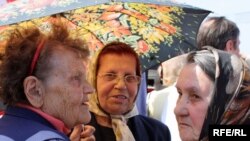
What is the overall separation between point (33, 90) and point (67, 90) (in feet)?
0.45

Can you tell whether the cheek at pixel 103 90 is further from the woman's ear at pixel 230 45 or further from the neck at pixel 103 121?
the woman's ear at pixel 230 45

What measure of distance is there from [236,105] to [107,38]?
983 millimetres

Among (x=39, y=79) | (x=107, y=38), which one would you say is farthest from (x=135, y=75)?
(x=39, y=79)

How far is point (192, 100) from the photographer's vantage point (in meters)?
1.82

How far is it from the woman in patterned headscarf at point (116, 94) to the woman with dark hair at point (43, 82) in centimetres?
60

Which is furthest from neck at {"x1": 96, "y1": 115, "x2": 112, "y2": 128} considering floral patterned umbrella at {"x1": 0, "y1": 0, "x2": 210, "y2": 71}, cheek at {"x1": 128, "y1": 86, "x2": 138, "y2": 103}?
floral patterned umbrella at {"x1": 0, "y1": 0, "x2": 210, "y2": 71}

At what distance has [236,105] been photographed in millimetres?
1746

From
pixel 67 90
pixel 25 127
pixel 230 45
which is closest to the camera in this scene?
pixel 25 127

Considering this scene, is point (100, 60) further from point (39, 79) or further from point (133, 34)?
point (39, 79)

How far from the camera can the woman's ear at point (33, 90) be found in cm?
176

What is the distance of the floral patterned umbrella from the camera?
7.98 feet

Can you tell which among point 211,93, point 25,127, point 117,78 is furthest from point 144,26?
point 25,127

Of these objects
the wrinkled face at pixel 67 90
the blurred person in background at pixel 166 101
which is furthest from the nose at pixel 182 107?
the blurred person in background at pixel 166 101
